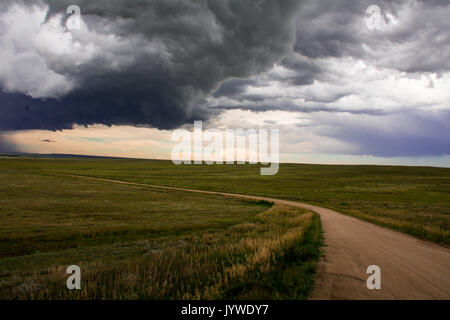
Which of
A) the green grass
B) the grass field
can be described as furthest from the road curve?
the green grass

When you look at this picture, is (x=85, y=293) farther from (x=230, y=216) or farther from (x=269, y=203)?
(x=269, y=203)

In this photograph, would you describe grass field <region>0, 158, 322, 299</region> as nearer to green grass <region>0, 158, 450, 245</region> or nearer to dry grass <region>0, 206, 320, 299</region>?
dry grass <region>0, 206, 320, 299</region>

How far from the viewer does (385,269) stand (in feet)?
27.6

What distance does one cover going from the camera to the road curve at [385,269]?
6426mm

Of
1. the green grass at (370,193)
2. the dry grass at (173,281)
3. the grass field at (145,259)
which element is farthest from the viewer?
the green grass at (370,193)

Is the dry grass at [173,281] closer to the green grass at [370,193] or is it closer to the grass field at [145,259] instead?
the grass field at [145,259]

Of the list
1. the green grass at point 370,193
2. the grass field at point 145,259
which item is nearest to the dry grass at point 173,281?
the grass field at point 145,259

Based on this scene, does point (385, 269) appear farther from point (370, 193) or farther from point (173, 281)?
point (370, 193)

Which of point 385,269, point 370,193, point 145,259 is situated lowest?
point 370,193

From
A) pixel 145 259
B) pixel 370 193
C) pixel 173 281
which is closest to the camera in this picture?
pixel 173 281

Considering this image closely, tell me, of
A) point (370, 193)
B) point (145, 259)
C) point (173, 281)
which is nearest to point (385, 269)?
point (173, 281)

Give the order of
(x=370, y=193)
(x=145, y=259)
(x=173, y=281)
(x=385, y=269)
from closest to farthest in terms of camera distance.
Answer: (x=173, y=281)
(x=385, y=269)
(x=145, y=259)
(x=370, y=193)
